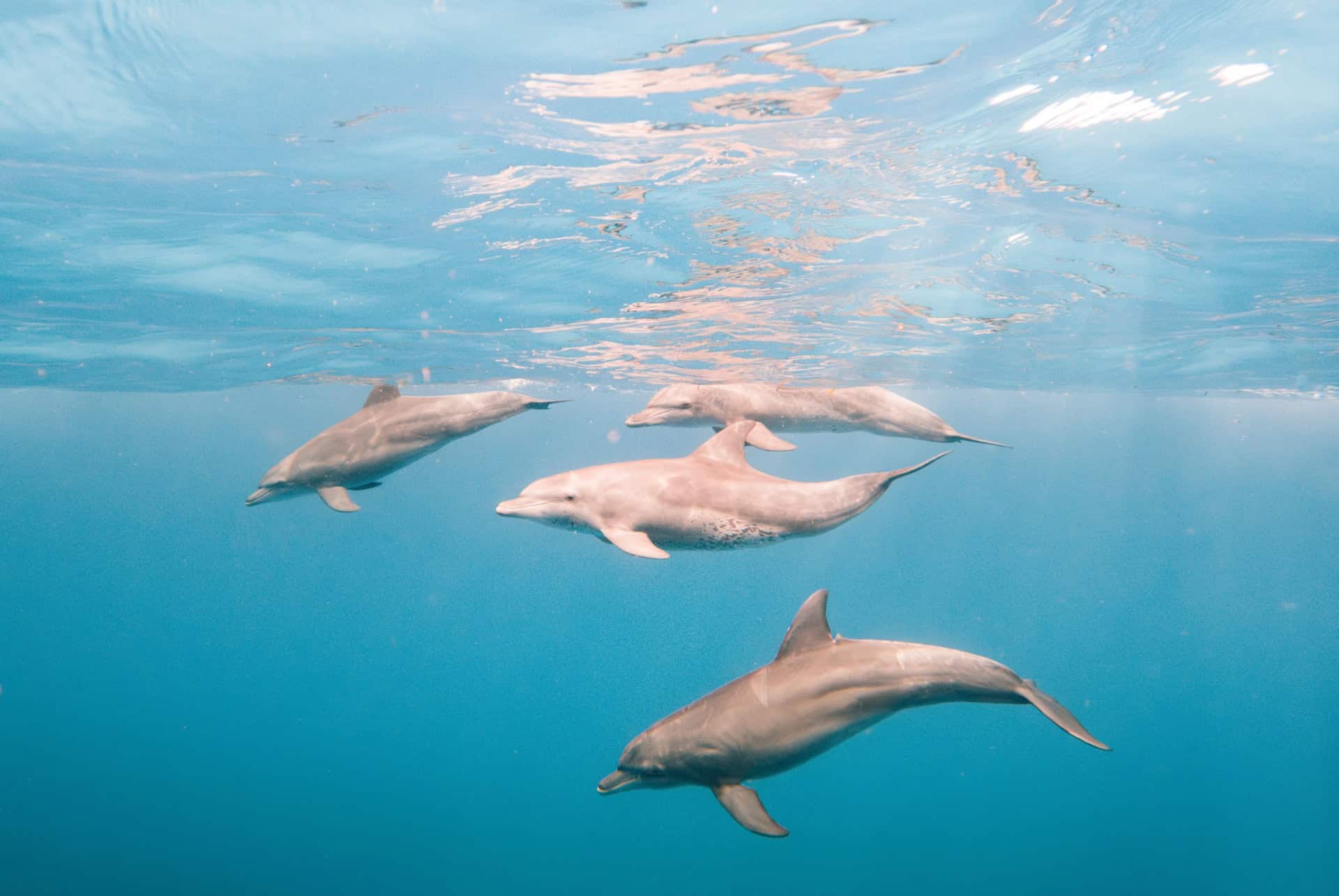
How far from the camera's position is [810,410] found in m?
10.6

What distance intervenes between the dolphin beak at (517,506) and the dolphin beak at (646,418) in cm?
218

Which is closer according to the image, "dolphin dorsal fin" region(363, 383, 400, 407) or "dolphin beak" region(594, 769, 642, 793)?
"dolphin beak" region(594, 769, 642, 793)

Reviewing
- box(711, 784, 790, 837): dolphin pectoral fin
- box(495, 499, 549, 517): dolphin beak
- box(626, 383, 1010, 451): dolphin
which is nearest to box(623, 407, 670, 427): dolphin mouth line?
box(626, 383, 1010, 451): dolphin

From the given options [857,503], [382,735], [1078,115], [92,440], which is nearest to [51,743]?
[382,735]

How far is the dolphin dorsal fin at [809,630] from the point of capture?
20.1ft

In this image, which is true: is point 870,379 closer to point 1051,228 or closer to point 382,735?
point 1051,228

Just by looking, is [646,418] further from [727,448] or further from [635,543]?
[635,543]

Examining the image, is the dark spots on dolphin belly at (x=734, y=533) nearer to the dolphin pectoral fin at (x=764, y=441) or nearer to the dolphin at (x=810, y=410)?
the dolphin pectoral fin at (x=764, y=441)

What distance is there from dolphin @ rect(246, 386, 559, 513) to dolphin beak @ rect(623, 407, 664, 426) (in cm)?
106

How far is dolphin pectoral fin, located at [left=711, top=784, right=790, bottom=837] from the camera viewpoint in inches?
228

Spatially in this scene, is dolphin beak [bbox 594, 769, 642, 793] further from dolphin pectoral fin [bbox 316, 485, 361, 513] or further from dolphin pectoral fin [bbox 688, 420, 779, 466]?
dolphin pectoral fin [bbox 316, 485, 361, 513]

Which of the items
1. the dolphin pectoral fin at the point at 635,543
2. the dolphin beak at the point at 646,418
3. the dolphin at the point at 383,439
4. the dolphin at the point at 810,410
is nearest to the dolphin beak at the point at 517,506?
the dolphin pectoral fin at the point at 635,543

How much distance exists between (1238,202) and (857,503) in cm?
973

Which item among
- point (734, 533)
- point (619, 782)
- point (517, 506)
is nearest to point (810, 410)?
point (734, 533)
